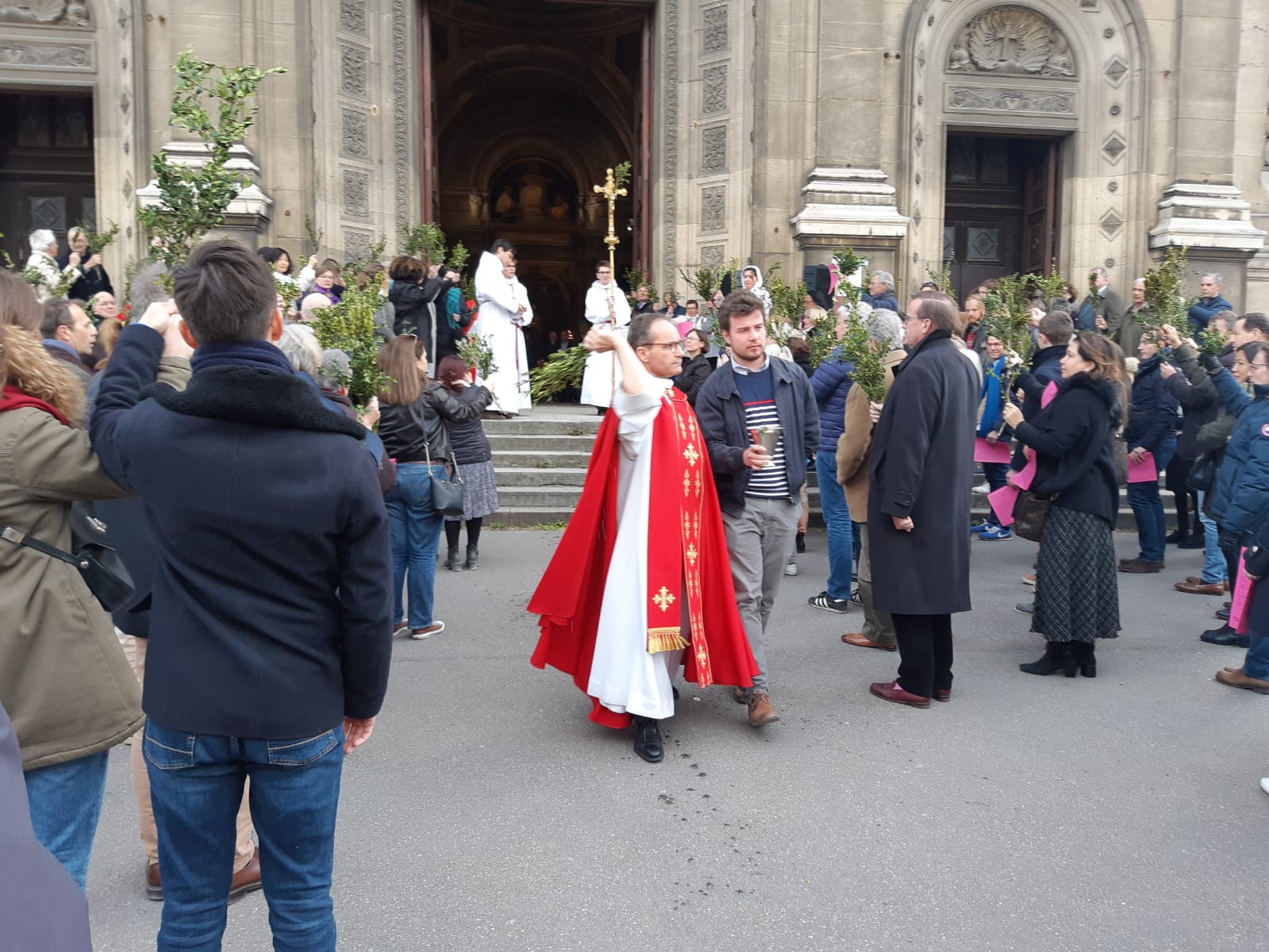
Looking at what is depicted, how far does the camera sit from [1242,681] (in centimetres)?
572

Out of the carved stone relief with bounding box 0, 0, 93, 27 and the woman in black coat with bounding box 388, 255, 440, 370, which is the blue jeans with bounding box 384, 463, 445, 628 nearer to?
the woman in black coat with bounding box 388, 255, 440, 370

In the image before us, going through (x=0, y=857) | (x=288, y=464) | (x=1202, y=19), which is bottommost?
(x=0, y=857)

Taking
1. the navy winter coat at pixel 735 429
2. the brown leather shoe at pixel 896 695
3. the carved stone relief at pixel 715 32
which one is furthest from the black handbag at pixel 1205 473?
the carved stone relief at pixel 715 32

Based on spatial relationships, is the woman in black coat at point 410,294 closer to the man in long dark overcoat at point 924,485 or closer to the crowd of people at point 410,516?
the crowd of people at point 410,516

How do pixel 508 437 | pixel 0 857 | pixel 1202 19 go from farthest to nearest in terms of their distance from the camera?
pixel 1202 19
pixel 508 437
pixel 0 857

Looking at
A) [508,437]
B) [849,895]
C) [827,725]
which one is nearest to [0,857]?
[849,895]

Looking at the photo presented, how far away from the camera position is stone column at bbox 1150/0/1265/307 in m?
14.4

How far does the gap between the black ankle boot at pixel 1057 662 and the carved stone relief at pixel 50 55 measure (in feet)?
44.5

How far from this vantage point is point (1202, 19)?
14531 millimetres

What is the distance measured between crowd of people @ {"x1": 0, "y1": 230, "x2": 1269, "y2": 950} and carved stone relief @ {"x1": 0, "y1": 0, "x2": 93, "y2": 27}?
407cm

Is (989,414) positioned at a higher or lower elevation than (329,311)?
lower

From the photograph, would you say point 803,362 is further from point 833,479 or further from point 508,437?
point 508,437

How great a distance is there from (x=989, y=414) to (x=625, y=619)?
19.2ft

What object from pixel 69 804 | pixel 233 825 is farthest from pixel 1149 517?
pixel 69 804
